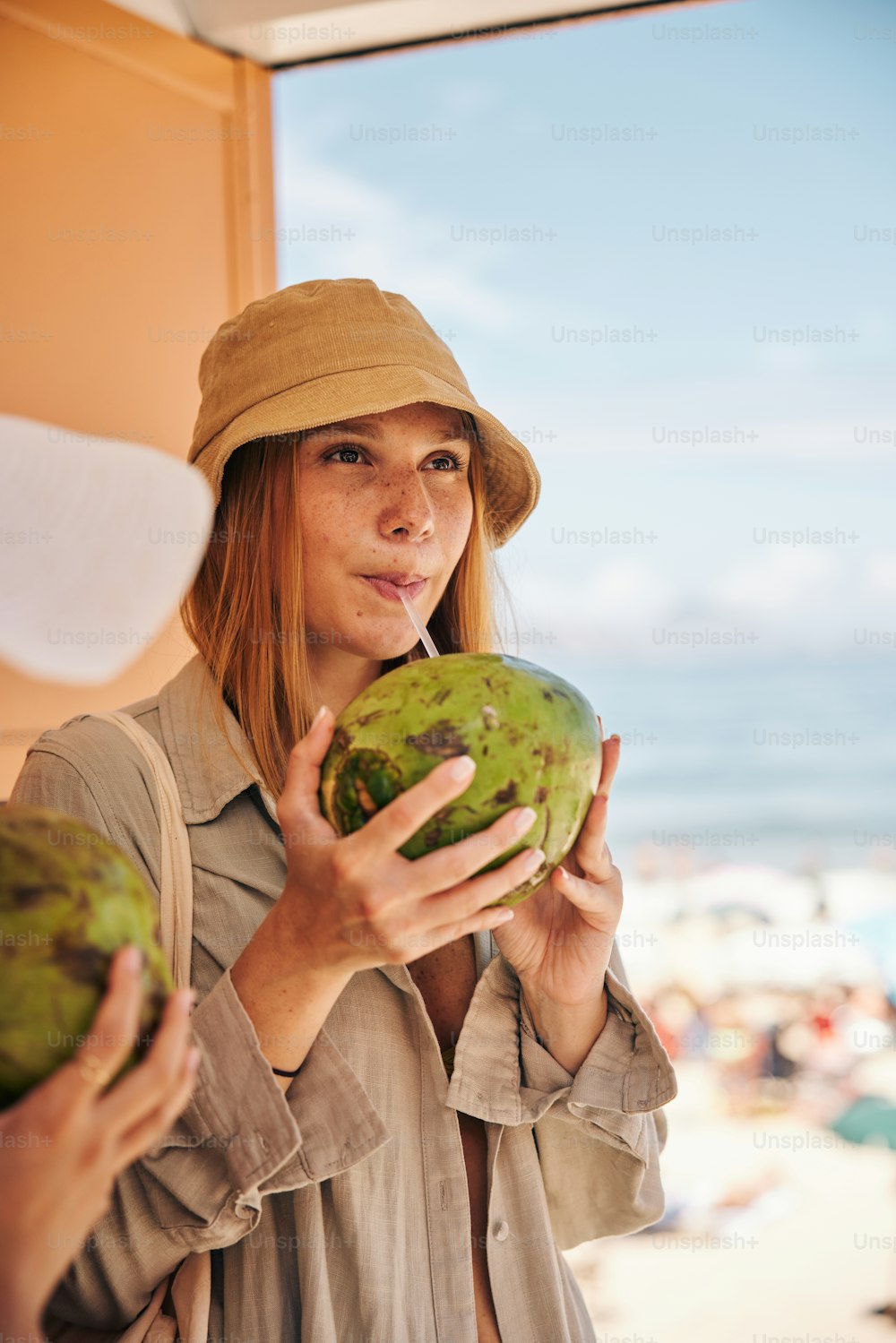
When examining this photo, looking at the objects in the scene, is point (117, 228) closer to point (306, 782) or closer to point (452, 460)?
point (452, 460)

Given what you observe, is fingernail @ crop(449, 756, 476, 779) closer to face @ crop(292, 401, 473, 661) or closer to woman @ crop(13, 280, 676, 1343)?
woman @ crop(13, 280, 676, 1343)

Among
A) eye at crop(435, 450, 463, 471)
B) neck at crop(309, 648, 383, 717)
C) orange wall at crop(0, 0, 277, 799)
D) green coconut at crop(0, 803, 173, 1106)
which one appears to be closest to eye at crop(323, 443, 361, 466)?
eye at crop(435, 450, 463, 471)

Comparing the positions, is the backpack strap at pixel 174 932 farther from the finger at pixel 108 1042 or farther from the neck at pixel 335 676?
the finger at pixel 108 1042

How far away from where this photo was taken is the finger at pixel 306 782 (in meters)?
1.13

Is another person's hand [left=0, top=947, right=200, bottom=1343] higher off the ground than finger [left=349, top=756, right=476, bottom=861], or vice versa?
finger [left=349, top=756, right=476, bottom=861]

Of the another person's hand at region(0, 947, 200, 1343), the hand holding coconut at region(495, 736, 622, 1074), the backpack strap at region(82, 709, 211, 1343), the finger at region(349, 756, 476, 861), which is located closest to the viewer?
the another person's hand at region(0, 947, 200, 1343)

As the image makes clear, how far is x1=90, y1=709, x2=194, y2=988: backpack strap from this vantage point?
133 centimetres

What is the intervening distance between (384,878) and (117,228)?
2.18 metres

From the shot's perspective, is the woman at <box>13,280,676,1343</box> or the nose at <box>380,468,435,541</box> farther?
the nose at <box>380,468,435,541</box>

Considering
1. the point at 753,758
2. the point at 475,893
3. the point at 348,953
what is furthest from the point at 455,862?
the point at 753,758

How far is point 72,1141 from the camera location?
708mm

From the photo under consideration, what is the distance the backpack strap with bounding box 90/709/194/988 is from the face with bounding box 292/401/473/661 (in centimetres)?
31

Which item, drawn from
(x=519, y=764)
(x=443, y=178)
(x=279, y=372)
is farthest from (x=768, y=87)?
(x=519, y=764)

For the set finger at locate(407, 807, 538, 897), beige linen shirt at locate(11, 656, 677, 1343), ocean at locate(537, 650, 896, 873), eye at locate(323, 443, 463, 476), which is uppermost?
eye at locate(323, 443, 463, 476)
